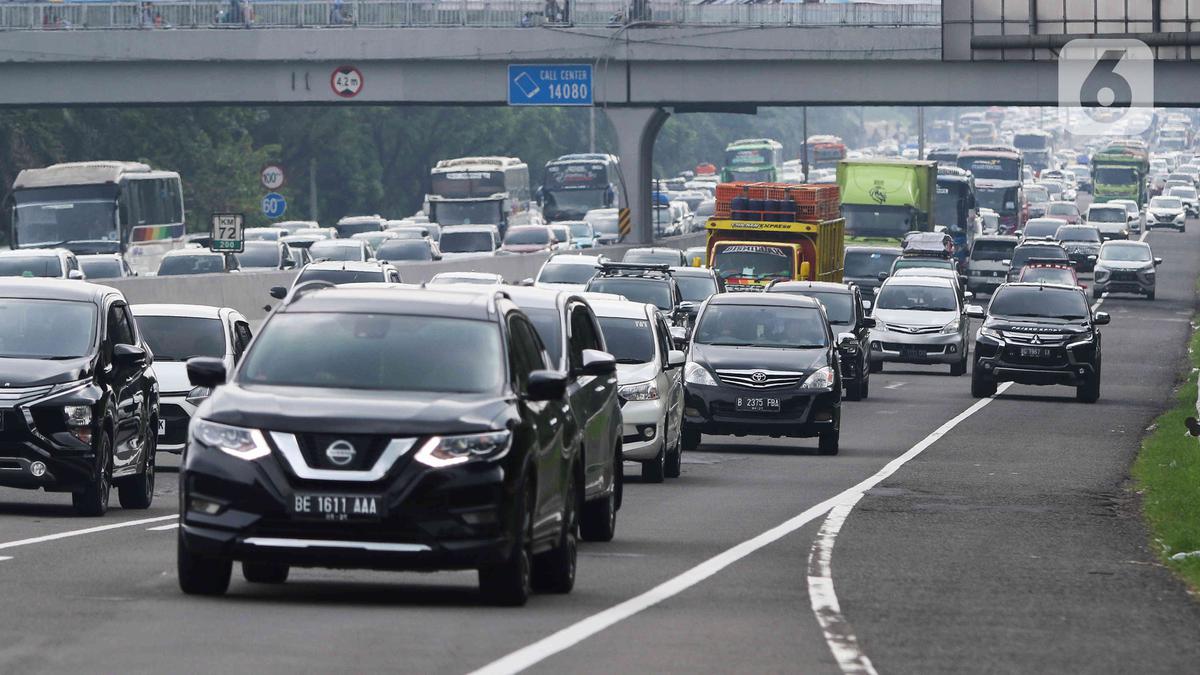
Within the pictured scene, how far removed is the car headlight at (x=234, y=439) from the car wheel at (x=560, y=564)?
1849 millimetres

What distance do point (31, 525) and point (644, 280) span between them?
65.5 ft

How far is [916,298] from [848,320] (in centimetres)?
724

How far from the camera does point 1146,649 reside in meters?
11.1

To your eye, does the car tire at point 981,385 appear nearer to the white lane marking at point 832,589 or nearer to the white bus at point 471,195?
the white lane marking at point 832,589

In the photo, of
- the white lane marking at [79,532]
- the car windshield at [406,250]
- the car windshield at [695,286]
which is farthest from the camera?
the car windshield at [406,250]

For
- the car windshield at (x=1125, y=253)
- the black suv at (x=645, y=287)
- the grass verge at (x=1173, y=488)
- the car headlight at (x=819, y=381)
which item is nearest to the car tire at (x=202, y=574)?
the grass verge at (x=1173, y=488)

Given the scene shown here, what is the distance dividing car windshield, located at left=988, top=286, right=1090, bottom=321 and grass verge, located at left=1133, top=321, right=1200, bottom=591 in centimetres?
337

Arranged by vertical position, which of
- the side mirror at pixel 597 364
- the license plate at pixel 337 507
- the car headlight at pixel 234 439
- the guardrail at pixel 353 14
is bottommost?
the license plate at pixel 337 507

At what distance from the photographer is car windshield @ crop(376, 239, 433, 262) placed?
60344 mm

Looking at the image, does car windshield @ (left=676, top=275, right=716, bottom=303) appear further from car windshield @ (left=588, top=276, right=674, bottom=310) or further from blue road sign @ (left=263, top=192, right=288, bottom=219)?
blue road sign @ (left=263, top=192, right=288, bottom=219)

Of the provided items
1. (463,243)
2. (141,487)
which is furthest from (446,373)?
(463,243)

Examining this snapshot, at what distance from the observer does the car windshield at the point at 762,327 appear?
27484mm

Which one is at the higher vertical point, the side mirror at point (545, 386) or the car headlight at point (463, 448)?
the side mirror at point (545, 386)

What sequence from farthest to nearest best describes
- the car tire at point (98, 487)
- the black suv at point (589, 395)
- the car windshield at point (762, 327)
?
the car windshield at point (762, 327)
the car tire at point (98, 487)
the black suv at point (589, 395)
